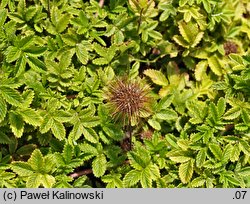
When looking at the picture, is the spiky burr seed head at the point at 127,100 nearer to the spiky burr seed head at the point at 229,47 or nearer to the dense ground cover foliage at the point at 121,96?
the dense ground cover foliage at the point at 121,96

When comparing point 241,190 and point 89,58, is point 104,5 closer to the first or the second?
point 89,58

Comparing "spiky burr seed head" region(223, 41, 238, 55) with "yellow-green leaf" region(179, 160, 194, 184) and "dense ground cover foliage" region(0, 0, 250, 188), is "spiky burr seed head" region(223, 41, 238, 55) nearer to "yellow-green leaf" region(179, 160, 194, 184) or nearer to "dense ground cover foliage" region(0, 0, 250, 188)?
"dense ground cover foliage" region(0, 0, 250, 188)

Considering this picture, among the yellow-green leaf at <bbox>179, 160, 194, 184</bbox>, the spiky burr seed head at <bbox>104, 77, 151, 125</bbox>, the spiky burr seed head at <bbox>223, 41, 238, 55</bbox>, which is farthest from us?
the spiky burr seed head at <bbox>223, 41, 238, 55</bbox>

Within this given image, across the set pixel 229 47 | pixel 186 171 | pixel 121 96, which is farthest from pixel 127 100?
pixel 229 47

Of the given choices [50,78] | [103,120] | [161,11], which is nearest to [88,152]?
[103,120]

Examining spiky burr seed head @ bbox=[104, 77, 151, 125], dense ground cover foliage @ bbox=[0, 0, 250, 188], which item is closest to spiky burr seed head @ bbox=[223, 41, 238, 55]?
dense ground cover foliage @ bbox=[0, 0, 250, 188]

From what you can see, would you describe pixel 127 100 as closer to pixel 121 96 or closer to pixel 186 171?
pixel 121 96

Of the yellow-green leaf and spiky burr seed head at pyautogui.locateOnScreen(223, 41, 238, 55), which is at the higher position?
spiky burr seed head at pyautogui.locateOnScreen(223, 41, 238, 55)
